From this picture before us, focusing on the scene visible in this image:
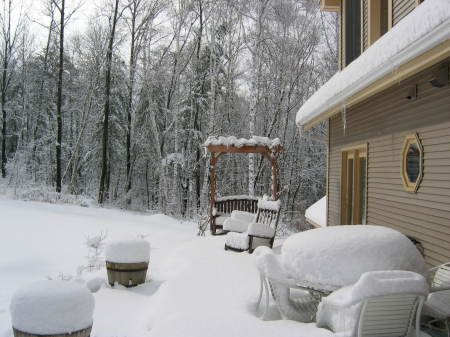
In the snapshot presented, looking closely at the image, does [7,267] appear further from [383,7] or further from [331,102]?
[383,7]

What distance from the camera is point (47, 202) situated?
11984 mm

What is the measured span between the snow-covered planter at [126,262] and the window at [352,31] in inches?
185

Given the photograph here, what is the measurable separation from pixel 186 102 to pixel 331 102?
13210 millimetres

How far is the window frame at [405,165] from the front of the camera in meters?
3.89

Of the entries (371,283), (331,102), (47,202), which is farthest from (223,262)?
(47,202)

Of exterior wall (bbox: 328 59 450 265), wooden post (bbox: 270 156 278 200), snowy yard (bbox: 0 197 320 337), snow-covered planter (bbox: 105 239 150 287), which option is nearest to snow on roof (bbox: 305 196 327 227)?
wooden post (bbox: 270 156 278 200)

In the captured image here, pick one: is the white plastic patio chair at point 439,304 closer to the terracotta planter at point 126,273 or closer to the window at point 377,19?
the terracotta planter at point 126,273

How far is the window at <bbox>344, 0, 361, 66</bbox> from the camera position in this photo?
6.86 meters

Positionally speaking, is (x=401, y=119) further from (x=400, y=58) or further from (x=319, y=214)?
(x=319, y=214)

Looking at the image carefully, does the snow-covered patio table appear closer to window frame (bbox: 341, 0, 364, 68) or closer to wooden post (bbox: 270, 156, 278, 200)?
window frame (bbox: 341, 0, 364, 68)

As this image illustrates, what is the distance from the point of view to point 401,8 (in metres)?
4.86

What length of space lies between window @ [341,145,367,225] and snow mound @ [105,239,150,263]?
3157mm

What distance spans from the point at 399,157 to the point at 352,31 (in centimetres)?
341

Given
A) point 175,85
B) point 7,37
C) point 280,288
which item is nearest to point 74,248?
point 280,288
